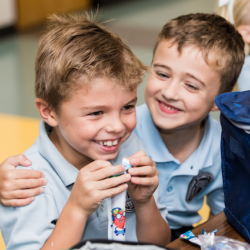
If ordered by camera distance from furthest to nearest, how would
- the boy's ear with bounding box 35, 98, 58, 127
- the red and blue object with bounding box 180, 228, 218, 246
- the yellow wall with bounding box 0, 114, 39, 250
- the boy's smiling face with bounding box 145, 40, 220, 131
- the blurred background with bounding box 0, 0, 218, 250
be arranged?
1. the blurred background with bounding box 0, 0, 218, 250
2. the yellow wall with bounding box 0, 114, 39, 250
3. the boy's smiling face with bounding box 145, 40, 220, 131
4. the boy's ear with bounding box 35, 98, 58, 127
5. the red and blue object with bounding box 180, 228, 218, 246

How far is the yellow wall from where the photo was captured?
231 centimetres

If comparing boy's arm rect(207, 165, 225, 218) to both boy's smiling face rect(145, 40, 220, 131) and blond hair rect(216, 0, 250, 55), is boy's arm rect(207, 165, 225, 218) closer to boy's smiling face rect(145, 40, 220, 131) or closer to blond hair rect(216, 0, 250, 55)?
boy's smiling face rect(145, 40, 220, 131)

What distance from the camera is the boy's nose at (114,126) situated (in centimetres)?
89

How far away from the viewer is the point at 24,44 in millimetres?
4141

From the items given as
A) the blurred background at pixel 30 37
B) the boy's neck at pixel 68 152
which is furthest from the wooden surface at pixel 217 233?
the blurred background at pixel 30 37

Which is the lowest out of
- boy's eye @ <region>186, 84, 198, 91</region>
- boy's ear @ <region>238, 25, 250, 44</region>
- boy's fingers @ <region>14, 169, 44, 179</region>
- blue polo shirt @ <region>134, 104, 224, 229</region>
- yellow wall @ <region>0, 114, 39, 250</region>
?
yellow wall @ <region>0, 114, 39, 250</region>

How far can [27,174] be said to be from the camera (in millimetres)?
892

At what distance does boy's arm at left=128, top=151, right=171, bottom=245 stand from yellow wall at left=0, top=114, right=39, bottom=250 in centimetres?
139

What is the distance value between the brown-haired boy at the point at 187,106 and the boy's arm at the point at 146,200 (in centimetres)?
26

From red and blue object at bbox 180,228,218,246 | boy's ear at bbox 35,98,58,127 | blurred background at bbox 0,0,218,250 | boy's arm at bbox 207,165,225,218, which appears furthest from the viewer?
blurred background at bbox 0,0,218,250

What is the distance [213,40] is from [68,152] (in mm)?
589

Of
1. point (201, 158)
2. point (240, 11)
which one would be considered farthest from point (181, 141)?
point (240, 11)

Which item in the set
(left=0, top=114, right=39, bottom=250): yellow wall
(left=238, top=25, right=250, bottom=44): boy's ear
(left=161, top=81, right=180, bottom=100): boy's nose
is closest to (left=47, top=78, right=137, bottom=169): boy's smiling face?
(left=161, top=81, right=180, bottom=100): boy's nose

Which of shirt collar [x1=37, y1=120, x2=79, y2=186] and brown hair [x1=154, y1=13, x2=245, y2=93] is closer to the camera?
shirt collar [x1=37, y1=120, x2=79, y2=186]
